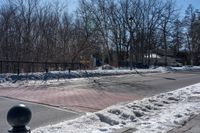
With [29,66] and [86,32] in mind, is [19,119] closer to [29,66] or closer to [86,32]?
[29,66]

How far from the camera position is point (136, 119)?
404 inches

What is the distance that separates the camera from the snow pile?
28.8 feet

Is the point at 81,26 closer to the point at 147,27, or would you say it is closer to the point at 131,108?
the point at 147,27

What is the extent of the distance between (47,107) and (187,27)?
83.6 meters

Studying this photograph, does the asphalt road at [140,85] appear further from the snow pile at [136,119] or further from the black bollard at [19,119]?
the black bollard at [19,119]

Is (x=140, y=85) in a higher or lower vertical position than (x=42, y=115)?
higher

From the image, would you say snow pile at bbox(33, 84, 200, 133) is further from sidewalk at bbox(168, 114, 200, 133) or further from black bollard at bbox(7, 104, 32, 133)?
black bollard at bbox(7, 104, 32, 133)

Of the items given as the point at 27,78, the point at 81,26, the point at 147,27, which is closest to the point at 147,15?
the point at 147,27

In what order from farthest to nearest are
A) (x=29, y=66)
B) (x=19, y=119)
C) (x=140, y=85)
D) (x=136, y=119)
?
(x=29, y=66) → (x=140, y=85) → (x=136, y=119) → (x=19, y=119)

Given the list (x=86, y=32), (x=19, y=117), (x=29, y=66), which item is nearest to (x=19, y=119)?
(x=19, y=117)

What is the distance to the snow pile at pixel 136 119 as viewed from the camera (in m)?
8.78

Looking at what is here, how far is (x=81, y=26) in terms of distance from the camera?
52062 mm

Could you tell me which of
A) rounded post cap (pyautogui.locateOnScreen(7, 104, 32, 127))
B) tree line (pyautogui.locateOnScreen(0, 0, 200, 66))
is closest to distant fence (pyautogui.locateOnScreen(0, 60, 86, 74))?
tree line (pyautogui.locateOnScreen(0, 0, 200, 66))

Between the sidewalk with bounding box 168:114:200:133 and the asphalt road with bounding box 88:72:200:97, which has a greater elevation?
the asphalt road with bounding box 88:72:200:97
